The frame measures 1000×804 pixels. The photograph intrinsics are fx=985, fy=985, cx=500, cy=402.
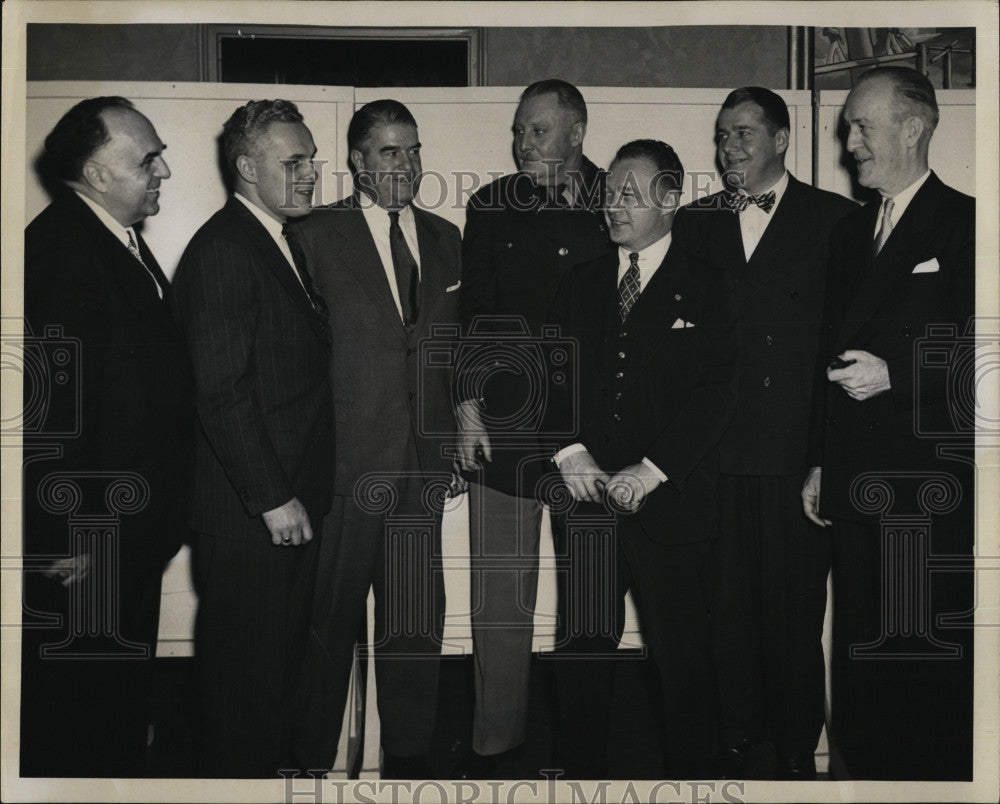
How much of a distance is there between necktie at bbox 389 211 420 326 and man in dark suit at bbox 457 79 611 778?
11 cm

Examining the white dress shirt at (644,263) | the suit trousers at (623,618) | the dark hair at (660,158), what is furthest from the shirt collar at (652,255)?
the suit trousers at (623,618)

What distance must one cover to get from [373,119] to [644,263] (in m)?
0.67

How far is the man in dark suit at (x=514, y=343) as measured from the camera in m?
2.14

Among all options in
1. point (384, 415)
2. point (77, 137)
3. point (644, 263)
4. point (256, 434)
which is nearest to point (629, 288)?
point (644, 263)

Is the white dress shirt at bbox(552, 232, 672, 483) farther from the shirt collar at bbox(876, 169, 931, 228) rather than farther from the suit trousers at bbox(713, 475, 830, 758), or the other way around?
the shirt collar at bbox(876, 169, 931, 228)

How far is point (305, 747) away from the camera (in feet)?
7.11

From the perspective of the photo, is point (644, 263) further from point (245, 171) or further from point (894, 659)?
point (894, 659)

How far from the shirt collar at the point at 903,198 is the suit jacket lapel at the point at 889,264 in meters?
0.01

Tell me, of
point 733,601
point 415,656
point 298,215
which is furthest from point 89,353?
point 733,601

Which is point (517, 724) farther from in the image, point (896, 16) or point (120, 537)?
point (896, 16)

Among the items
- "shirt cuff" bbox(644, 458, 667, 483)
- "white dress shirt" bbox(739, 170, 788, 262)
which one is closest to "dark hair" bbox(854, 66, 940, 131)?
"white dress shirt" bbox(739, 170, 788, 262)

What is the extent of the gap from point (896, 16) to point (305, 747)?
82.0 inches

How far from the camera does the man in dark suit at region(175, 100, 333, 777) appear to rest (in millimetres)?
2082

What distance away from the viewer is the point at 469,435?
2.15 m
